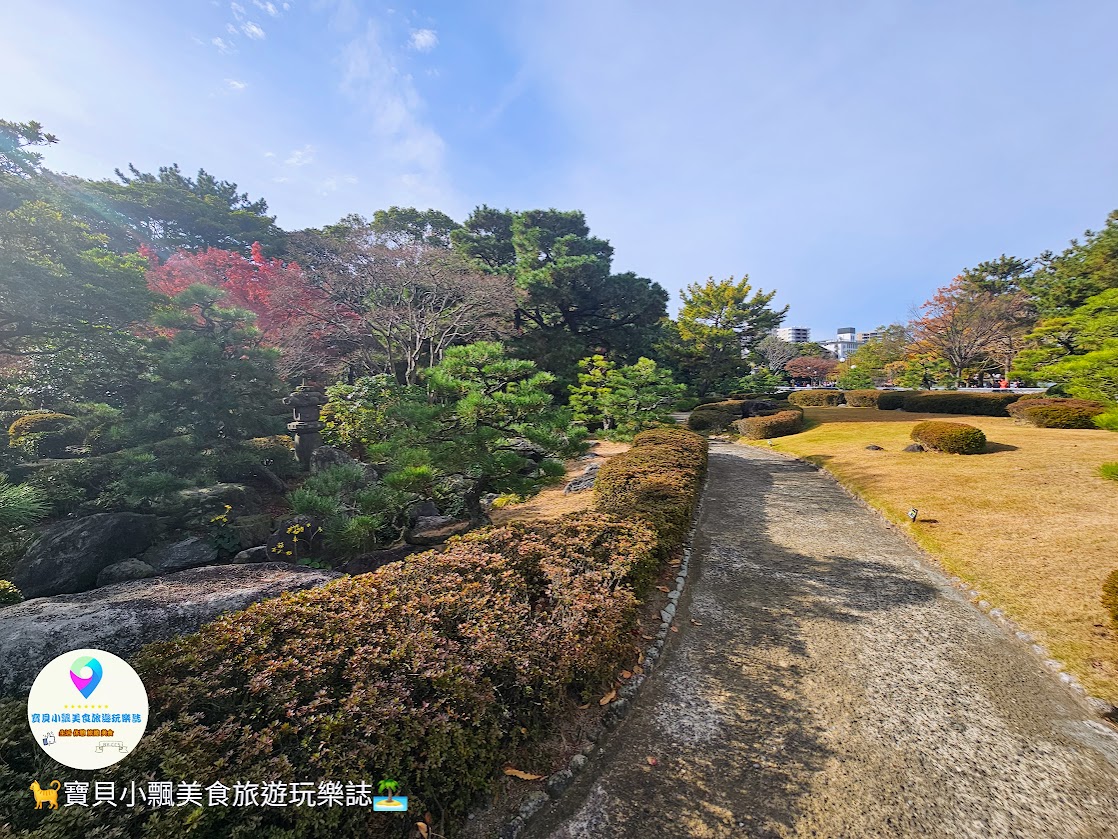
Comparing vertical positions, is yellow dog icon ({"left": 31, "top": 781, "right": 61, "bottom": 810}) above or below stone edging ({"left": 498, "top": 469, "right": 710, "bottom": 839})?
above

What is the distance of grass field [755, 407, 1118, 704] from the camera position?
3776 millimetres

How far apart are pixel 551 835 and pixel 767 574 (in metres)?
3.97

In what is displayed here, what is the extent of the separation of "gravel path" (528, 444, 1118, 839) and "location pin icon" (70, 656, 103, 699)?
85.5 inches

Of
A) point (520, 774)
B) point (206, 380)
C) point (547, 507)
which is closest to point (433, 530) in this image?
point (547, 507)

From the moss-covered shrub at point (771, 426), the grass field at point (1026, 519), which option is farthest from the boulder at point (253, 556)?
the moss-covered shrub at point (771, 426)

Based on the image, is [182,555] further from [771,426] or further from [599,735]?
[771,426]

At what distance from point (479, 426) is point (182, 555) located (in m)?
4.54

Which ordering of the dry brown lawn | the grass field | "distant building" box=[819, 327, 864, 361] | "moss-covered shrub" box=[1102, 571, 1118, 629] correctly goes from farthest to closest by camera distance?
"distant building" box=[819, 327, 864, 361]
the dry brown lawn
the grass field
"moss-covered shrub" box=[1102, 571, 1118, 629]

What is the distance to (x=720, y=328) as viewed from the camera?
80.8 feet

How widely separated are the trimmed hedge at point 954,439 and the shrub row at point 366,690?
37.1 ft

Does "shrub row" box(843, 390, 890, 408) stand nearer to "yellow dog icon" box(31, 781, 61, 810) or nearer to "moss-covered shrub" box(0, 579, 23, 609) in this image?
"yellow dog icon" box(31, 781, 61, 810)

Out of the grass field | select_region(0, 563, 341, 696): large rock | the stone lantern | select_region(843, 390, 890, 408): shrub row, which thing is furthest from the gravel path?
select_region(843, 390, 890, 408): shrub row

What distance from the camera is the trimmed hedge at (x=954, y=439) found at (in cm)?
999

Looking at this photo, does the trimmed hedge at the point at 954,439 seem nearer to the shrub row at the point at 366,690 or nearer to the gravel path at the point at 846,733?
the gravel path at the point at 846,733
